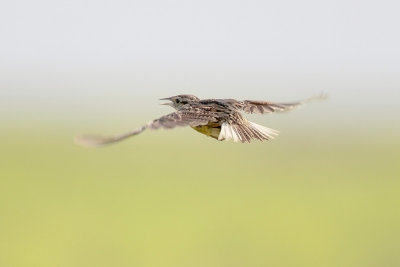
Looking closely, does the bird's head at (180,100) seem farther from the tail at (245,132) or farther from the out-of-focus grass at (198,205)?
the out-of-focus grass at (198,205)

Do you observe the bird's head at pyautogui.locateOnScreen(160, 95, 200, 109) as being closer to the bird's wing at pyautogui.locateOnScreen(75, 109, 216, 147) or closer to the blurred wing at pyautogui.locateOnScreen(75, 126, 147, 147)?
the bird's wing at pyautogui.locateOnScreen(75, 109, 216, 147)

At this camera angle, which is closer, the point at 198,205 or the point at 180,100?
the point at 180,100

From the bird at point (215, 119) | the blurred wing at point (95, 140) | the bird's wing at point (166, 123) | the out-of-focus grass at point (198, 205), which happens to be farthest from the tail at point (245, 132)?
the out-of-focus grass at point (198, 205)

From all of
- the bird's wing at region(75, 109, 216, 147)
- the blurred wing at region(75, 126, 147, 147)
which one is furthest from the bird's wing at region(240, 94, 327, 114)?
the blurred wing at region(75, 126, 147, 147)

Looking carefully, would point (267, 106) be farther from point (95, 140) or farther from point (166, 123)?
point (95, 140)

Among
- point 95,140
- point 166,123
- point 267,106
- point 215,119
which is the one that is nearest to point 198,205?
point 267,106

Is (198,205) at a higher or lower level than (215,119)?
higher

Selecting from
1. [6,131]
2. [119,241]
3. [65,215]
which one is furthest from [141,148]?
[119,241]
